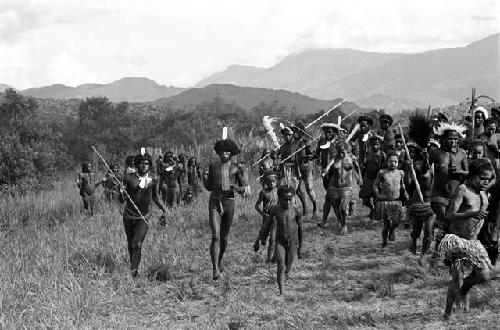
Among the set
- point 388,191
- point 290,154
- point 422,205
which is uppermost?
point 290,154

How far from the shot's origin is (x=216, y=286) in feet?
24.3

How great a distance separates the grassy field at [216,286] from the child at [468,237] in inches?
18.0

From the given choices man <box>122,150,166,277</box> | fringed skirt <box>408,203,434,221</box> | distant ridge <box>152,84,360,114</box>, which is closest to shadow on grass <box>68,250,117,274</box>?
man <box>122,150,166,277</box>

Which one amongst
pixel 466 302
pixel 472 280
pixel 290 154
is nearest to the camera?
pixel 472 280

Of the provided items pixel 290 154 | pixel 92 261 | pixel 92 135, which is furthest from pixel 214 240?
pixel 92 135

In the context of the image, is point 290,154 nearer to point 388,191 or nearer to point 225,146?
point 388,191

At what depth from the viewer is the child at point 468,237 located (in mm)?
5430

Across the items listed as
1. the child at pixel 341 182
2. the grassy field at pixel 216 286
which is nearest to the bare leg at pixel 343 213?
the child at pixel 341 182

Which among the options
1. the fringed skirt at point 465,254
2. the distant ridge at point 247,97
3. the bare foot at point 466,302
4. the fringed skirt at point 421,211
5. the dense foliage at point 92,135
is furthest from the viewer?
the distant ridge at point 247,97

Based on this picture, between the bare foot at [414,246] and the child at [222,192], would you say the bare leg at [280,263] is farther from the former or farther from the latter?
the bare foot at [414,246]

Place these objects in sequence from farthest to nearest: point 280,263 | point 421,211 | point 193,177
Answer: point 193,177
point 421,211
point 280,263

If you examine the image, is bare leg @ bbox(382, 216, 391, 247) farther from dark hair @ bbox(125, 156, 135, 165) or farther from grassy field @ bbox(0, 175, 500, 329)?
dark hair @ bbox(125, 156, 135, 165)

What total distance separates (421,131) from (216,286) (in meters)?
4.21

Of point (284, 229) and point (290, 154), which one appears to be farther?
point (290, 154)
